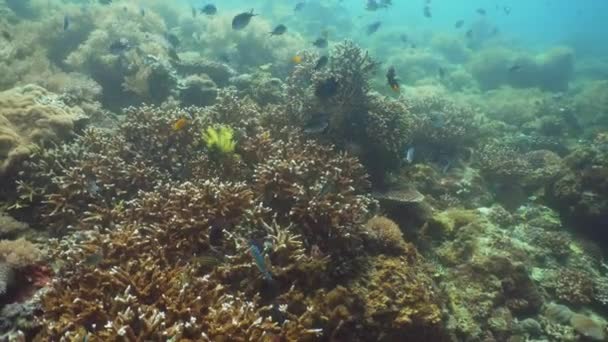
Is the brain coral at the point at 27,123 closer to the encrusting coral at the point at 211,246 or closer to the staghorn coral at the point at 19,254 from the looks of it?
the encrusting coral at the point at 211,246

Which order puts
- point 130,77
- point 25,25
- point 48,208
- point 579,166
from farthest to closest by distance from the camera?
point 25,25
point 130,77
point 579,166
point 48,208

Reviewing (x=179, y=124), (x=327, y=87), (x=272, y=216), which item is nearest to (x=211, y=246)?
(x=272, y=216)

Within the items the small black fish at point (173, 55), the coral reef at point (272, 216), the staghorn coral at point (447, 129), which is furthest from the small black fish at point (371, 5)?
the small black fish at point (173, 55)

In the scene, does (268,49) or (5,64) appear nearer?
(5,64)

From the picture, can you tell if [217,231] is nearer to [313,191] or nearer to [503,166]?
[313,191]

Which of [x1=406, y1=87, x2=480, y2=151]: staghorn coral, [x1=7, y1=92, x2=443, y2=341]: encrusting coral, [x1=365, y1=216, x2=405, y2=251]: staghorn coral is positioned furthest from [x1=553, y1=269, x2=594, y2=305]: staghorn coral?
[x1=406, y1=87, x2=480, y2=151]: staghorn coral

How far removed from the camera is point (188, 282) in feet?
13.5

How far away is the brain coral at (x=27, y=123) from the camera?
6.07 m

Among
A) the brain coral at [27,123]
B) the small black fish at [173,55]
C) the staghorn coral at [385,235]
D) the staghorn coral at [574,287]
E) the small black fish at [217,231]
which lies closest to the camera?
the small black fish at [217,231]

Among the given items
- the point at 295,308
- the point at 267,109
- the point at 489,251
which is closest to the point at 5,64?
the point at 267,109

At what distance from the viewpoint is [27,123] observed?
22.3ft

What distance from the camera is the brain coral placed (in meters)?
6.07

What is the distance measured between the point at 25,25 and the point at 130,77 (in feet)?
23.5

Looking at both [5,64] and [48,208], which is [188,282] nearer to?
[48,208]
